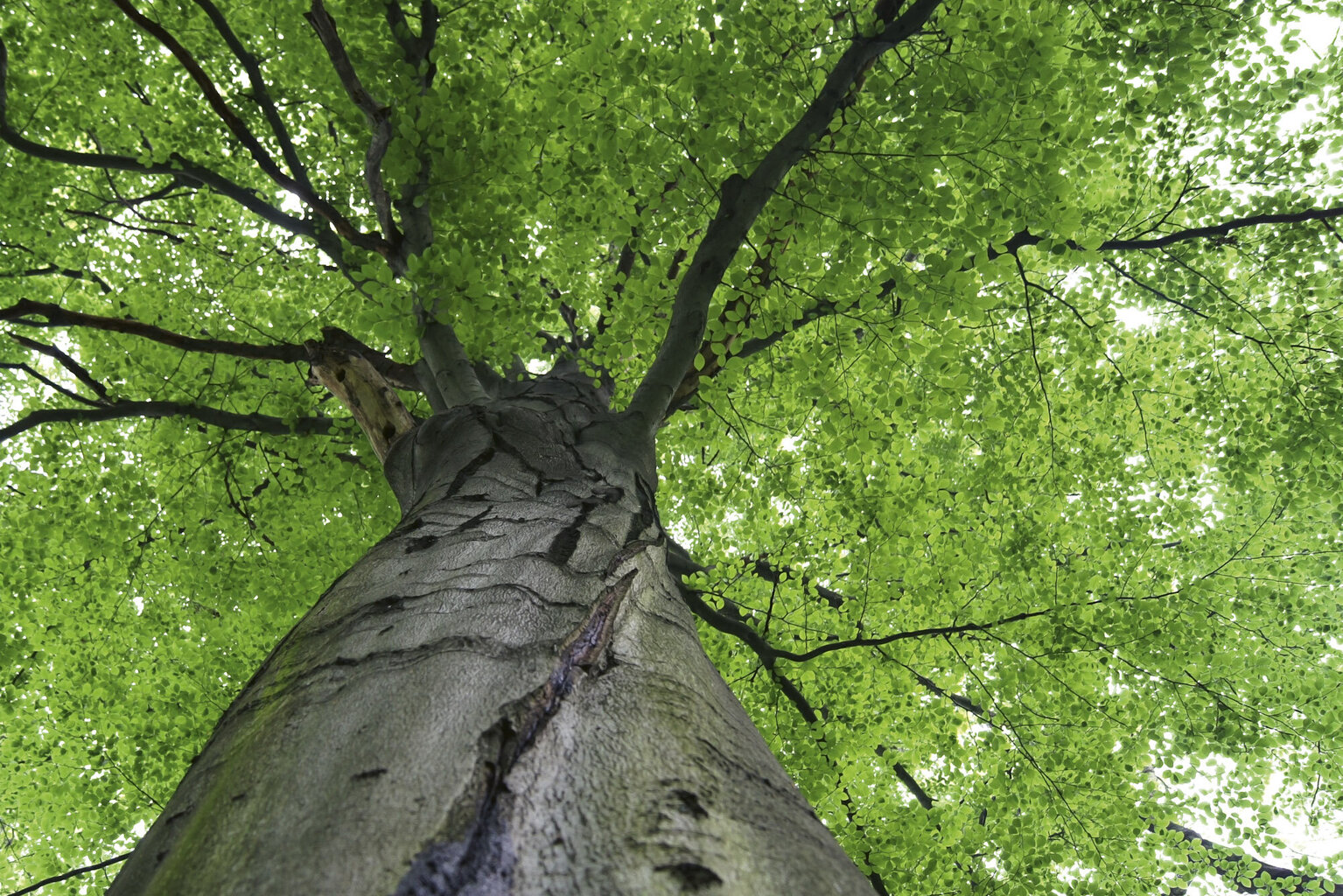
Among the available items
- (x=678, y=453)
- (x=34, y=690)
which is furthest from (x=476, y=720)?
(x=34, y=690)

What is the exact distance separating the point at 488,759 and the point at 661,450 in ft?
17.3

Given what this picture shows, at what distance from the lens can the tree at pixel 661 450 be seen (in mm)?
1143

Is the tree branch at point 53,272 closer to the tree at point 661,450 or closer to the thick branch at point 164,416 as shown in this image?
the tree at point 661,450

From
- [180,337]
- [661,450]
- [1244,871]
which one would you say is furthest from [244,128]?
[1244,871]

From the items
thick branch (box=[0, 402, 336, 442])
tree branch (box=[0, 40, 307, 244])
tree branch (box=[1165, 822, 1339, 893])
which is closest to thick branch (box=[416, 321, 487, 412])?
tree branch (box=[0, 40, 307, 244])

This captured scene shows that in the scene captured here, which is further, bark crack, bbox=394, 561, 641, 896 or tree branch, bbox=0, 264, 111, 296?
tree branch, bbox=0, 264, 111, 296

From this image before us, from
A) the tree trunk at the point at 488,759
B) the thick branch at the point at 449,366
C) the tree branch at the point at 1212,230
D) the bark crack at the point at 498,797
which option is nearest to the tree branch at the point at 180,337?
the thick branch at the point at 449,366

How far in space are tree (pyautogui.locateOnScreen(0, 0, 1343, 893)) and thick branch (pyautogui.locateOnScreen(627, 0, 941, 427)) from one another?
0.06ft

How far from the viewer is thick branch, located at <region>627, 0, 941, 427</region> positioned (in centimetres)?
271

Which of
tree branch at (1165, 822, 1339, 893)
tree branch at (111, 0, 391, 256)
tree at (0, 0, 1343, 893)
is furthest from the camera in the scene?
tree branch at (1165, 822, 1339, 893)

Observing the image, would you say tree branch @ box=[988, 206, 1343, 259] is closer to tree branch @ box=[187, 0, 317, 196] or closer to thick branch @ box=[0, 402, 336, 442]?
tree branch @ box=[187, 0, 317, 196]

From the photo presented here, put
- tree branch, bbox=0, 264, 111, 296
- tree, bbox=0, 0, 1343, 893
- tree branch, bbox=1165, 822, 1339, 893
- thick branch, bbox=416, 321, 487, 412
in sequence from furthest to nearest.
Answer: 1. tree branch, bbox=0, 264, 111, 296
2. tree branch, bbox=1165, 822, 1339, 893
3. thick branch, bbox=416, 321, 487, 412
4. tree, bbox=0, 0, 1343, 893

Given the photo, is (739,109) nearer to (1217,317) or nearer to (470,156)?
(470,156)

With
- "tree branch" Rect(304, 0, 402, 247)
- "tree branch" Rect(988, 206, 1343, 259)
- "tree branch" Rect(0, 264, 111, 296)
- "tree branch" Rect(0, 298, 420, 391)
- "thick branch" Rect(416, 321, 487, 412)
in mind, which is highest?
"tree branch" Rect(988, 206, 1343, 259)
